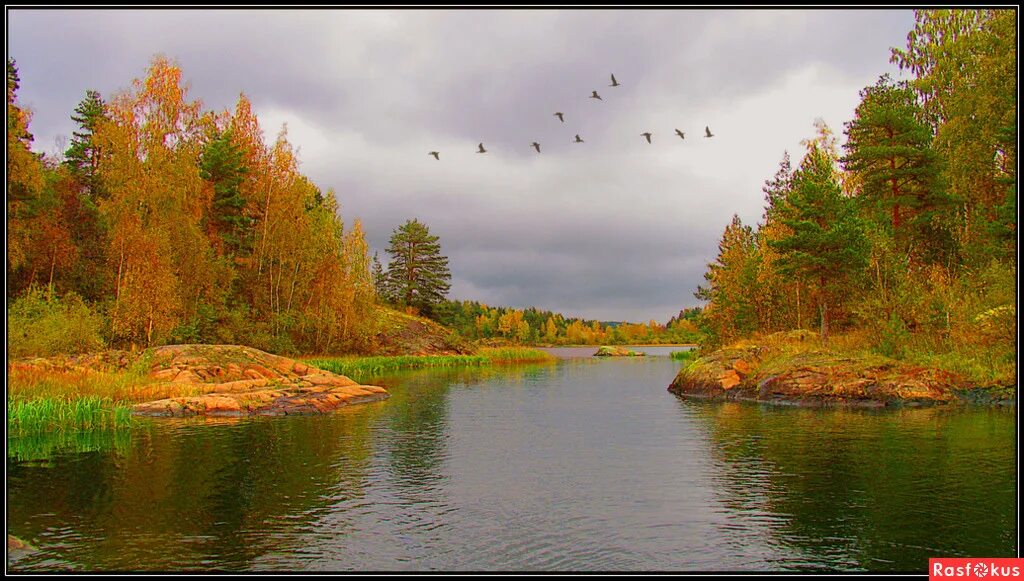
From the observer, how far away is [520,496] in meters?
15.5

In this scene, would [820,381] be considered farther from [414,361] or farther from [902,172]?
[414,361]

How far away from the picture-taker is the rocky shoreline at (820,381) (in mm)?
31641

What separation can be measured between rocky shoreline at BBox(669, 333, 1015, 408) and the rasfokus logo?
2378 centimetres

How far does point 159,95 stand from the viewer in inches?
1832

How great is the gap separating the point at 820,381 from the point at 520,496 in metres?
25.1

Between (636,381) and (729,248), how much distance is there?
19.8m

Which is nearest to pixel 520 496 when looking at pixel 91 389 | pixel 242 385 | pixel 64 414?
pixel 64 414

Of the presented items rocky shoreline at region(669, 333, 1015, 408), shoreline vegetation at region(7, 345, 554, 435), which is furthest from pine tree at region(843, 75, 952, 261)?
shoreline vegetation at region(7, 345, 554, 435)

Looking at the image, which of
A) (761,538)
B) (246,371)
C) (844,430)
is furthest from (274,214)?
(761,538)

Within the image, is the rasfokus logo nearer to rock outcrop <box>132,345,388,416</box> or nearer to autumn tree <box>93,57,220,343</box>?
rock outcrop <box>132,345,388,416</box>

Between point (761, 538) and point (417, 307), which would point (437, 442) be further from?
point (417, 307)

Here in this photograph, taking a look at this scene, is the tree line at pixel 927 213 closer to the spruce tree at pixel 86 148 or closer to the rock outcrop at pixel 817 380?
the rock outcrop at pixel 817 380

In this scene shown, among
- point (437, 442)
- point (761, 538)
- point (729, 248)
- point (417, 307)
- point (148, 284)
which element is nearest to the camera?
point (761, 538)
